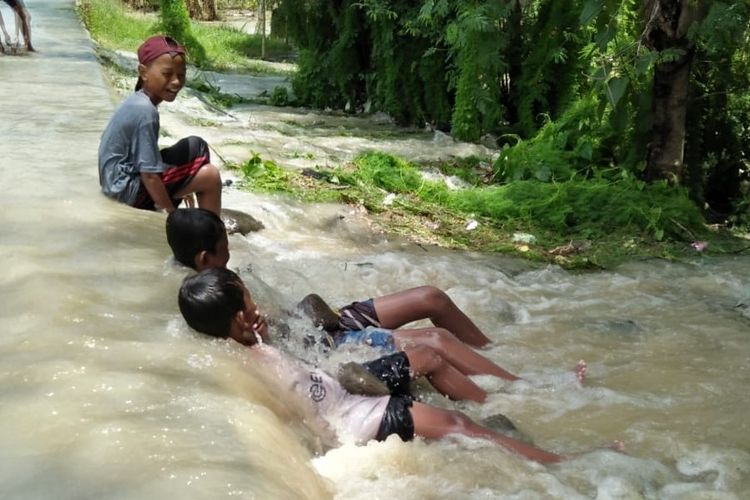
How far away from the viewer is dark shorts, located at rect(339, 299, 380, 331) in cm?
411

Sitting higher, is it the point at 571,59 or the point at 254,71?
the point at 571,59

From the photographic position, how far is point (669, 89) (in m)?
7.54

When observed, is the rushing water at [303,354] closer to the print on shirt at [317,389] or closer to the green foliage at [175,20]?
the print on shirt at [317,389]

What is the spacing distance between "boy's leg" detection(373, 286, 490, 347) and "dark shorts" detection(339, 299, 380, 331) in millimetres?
28

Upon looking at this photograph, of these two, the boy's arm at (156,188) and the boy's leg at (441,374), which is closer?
the boy's leg at (441,374)

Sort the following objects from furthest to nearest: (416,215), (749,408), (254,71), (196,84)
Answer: (254,71) → (196,84) → (416,215) → (749,408)

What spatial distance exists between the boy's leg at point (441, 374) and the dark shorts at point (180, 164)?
201cm

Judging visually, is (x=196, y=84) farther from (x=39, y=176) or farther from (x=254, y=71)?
(x=39, y=176)

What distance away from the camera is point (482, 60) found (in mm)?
10094

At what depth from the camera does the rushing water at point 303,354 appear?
7.74 ft

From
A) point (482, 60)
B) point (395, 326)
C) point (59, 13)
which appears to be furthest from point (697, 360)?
point (59, 13)

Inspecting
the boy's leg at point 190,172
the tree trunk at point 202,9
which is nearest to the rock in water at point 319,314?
the boy's leg at point 190,172

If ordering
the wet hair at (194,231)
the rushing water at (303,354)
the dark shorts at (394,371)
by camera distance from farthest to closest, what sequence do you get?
the wet hair at (194,231) → the dark shorts at (394,371) → the rushing water at (303,354)

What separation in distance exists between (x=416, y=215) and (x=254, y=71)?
15371mm
